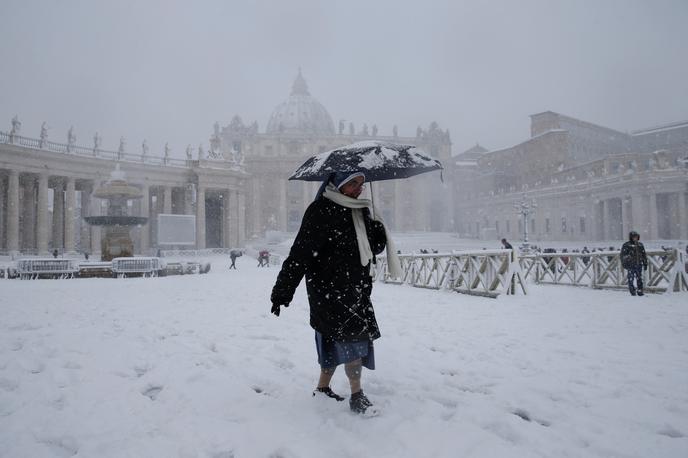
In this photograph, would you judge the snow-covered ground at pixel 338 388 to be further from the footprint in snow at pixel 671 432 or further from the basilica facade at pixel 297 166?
the basilica facade at pixel 297 166

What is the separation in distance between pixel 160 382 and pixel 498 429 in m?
2.96

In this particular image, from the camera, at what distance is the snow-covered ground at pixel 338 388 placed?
274 centimetres

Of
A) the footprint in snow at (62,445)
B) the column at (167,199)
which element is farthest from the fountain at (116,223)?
the footprint in snow at (62,445)

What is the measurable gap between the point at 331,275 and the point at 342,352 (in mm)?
604

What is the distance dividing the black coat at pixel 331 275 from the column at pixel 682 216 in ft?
147

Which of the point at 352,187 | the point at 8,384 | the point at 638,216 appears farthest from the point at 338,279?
the point at 638,216

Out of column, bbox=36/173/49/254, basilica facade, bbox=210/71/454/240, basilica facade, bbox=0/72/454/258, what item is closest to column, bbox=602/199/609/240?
basilica facade, bbox=210/71/454/240

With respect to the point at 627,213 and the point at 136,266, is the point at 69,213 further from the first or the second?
the point at 627,213

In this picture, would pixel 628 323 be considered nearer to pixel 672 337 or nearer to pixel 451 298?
pixel 672 337

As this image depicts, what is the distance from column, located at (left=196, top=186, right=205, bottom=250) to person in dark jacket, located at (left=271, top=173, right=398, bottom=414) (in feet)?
125

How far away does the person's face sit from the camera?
344cm

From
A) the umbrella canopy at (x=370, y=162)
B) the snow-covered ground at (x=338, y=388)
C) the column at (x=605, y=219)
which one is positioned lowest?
the snow-covered ground at (x=338, y=388)

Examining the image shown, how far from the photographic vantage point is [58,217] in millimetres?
37688

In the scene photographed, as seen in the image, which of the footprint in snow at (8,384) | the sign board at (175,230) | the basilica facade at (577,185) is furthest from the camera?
the basilica facade at (577,185)
